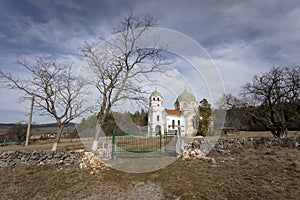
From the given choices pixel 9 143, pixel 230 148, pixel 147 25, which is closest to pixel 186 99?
pixel 230 148

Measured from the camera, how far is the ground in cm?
505

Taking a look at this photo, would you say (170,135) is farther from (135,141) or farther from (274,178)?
(274,178)

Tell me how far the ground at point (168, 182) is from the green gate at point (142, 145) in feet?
8.63

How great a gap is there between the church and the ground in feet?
11.2

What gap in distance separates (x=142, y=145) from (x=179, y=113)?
13.0 metres

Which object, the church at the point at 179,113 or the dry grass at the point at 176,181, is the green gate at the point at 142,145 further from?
Answer: the dry grass at the point at 176,181

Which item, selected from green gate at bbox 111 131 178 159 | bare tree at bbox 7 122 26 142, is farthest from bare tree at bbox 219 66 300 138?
bare tree at bbox 7 122 26 142

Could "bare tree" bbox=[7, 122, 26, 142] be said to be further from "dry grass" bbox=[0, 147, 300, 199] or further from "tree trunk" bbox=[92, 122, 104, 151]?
"dry grass" bbox=[0, 147, 300, 199]

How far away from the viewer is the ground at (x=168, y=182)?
5047 millimetres

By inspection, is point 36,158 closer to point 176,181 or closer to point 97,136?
point 97,136

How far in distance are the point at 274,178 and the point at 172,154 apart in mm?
5343

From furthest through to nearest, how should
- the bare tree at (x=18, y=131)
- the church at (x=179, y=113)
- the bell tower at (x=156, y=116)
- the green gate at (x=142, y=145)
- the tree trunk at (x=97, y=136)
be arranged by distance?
the bare tree at (x=18, y=131), the bell tower at (x=156, y=116), the tree trunk at (x=97, y=136), the church at (x=179, y=113), the green gate at (x=142, y=145)

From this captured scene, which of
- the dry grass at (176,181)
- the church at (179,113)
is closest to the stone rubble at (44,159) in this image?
the dry grass at (176,181)

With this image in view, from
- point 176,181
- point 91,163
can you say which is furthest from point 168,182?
point 91,163
